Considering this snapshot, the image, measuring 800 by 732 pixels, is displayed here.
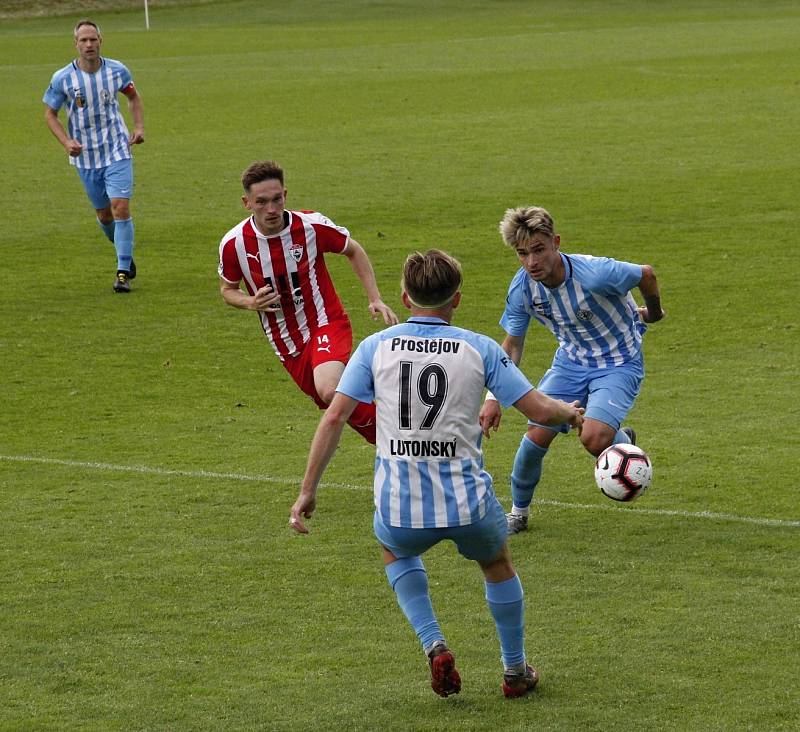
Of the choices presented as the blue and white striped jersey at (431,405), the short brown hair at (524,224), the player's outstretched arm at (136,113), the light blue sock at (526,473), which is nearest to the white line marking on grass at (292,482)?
the light blue sock at (526,473)

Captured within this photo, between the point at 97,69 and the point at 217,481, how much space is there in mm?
6604

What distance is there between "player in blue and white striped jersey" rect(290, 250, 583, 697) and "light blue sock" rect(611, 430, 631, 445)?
7.12ft

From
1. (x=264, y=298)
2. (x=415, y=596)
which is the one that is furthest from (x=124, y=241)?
(x=415, y=596)

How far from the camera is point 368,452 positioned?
9.54 meters

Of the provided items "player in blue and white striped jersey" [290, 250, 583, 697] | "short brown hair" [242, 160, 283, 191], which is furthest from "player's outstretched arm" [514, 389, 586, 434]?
"short brown hair" [242, 160, 283, 191]

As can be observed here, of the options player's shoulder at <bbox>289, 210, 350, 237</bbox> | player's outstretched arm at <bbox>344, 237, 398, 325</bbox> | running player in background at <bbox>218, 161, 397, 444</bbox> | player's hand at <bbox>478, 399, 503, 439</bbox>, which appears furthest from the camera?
player's shoulder at <bbox>289, 210, 350, 237</bbox>

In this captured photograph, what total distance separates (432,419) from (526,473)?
2503mm

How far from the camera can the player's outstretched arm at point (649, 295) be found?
7.60 m

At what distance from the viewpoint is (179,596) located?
22.6 feet

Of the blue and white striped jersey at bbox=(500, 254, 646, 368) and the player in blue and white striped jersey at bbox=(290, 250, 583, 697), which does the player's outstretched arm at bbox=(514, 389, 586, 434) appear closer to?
the player in blue and white striped jersey at bbox=(290, 250, 583, 697)

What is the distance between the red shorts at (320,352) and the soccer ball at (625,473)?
1.93 metres

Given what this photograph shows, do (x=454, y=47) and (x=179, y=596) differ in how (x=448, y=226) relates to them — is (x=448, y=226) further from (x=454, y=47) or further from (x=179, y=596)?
(x=454, y=47)

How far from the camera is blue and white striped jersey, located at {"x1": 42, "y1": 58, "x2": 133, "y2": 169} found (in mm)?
14078

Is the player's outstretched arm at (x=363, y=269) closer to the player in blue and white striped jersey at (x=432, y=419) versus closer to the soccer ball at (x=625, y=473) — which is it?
the soccer ball at (x=625, y=473)
